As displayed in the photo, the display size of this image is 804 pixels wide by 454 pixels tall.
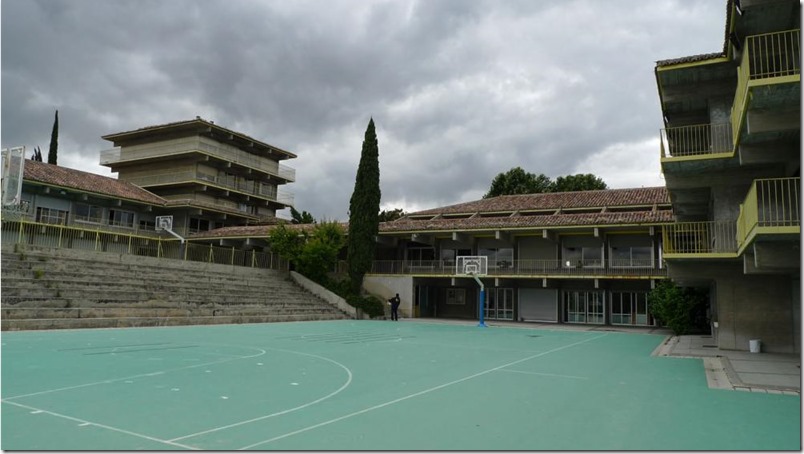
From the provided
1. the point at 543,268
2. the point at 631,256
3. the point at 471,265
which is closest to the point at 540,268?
the point at 543,268

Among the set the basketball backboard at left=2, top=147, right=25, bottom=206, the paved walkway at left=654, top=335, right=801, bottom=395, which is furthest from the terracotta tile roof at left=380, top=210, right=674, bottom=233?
the basketball backboard at left=2, top=147, right=25, bottom=206

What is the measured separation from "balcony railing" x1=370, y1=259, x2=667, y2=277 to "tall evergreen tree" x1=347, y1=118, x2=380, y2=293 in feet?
5.32

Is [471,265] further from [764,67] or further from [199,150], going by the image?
[199,150]

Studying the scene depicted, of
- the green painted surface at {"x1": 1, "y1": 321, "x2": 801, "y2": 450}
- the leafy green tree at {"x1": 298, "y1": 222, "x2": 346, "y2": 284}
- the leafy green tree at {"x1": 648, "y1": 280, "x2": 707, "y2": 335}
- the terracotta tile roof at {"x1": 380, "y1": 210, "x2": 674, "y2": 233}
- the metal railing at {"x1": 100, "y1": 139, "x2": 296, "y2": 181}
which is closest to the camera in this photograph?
the green painted surface at {"x1": 1, "y1": 321, "x2": 801, "y2": 450}

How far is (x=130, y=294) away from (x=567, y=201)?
999 inches

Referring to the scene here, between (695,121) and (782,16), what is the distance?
7.03 metres

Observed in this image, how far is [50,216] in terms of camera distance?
34969 millimetres

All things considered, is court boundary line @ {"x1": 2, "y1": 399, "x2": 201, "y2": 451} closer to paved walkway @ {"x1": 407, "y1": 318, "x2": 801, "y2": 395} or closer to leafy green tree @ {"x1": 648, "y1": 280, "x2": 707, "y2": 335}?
paved walkway @ {"x1": 407, "y1": 318, "x2": 801, "y2": 395}

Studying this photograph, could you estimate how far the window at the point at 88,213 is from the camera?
1448 inches

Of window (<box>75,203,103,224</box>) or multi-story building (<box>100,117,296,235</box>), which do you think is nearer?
window (<box>75,203,103,224</box>)

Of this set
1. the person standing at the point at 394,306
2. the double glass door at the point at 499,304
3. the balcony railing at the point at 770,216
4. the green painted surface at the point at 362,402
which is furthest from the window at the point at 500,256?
the balcony railing at the point at 770,216

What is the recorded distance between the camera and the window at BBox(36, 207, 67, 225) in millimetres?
34350

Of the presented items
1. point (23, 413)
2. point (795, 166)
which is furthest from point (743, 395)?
point (23, 413)

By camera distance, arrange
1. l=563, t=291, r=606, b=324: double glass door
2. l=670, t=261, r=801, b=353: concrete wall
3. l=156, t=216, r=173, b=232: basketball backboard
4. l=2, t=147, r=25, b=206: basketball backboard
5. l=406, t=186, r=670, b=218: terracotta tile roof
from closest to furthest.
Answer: l=670, t=261, r=801, b=353: concrete wall
l=2, t=147, r=25, b=206: basketball backboard
l=563, t=291, r=606, b=324: double glass door
l=406, t=186, r=670, b=218: terracotta tile roof
l=156, t=216, r=173, b=232: basketball backboard
